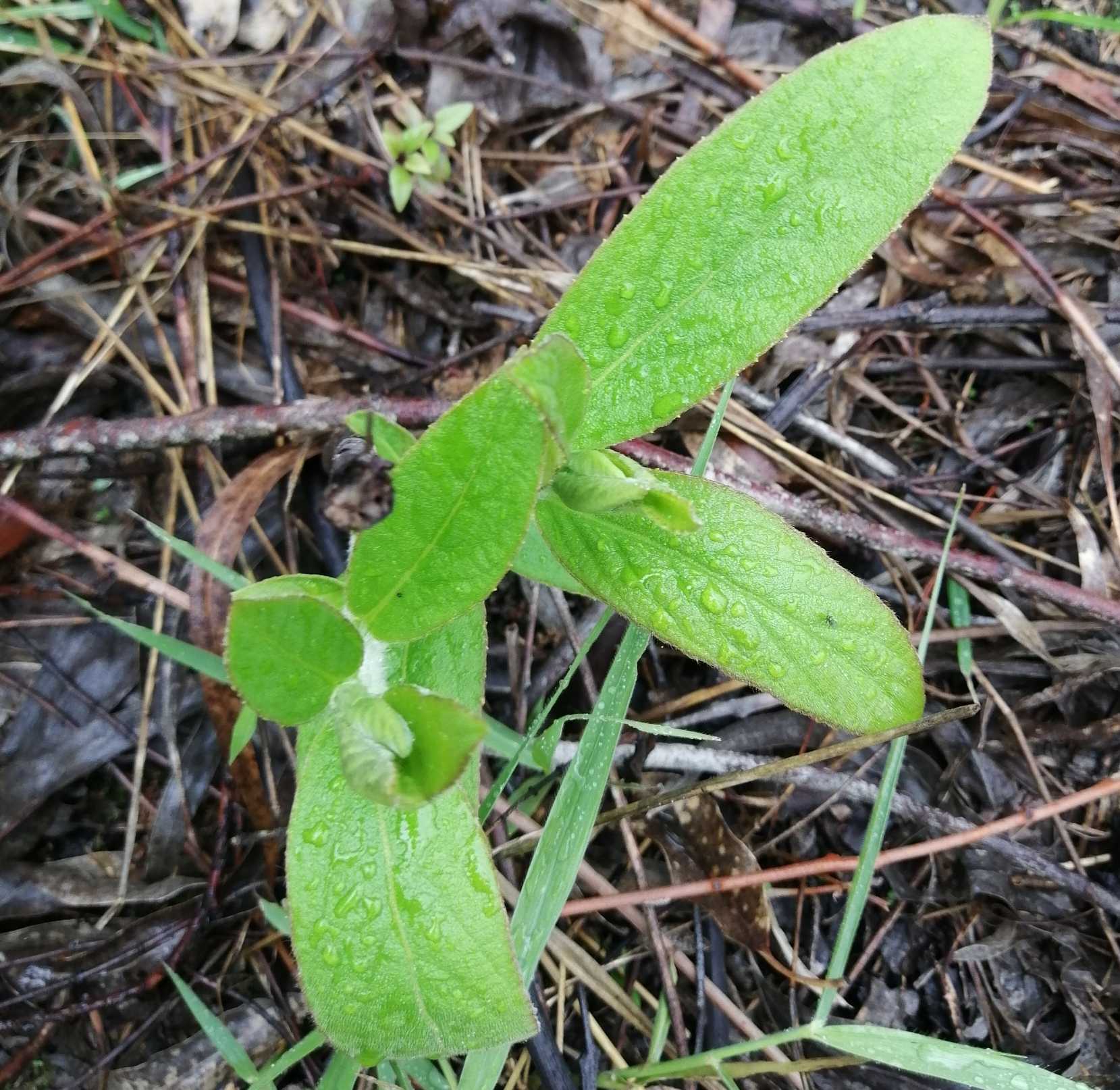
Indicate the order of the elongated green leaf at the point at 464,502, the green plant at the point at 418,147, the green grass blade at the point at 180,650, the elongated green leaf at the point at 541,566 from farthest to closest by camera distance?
the green plant at the point at 418,147
the green grass blade at the point at 180,650
the elongated green leaf at the point at 541,566
the elongated green leaf at the point at 464,502

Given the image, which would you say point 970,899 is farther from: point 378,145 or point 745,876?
point 378,145

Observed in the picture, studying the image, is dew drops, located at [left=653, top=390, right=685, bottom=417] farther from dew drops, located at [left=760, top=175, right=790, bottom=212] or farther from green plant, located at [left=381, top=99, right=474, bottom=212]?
green plant, located at [left=381, top=99, right=474, bottom=212]

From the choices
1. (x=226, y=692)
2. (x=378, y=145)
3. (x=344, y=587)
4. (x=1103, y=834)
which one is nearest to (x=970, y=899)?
(x=1103, y=834)

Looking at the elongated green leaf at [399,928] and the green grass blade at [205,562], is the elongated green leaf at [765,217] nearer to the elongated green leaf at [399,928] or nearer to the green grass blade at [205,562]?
the elongated green leaf at [399,928]

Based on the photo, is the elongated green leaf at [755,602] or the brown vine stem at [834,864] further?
the brown vine stem at [834,864]

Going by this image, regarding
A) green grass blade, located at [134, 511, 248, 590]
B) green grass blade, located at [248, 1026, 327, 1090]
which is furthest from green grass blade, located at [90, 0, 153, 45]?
green grass blade, located at [248, 1026, 327, 1090]

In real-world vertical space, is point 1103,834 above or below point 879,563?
below

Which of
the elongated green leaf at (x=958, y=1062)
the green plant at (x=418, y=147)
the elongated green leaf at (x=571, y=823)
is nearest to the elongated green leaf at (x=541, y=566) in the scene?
the elongated green leaf at (x=571, y=823)
